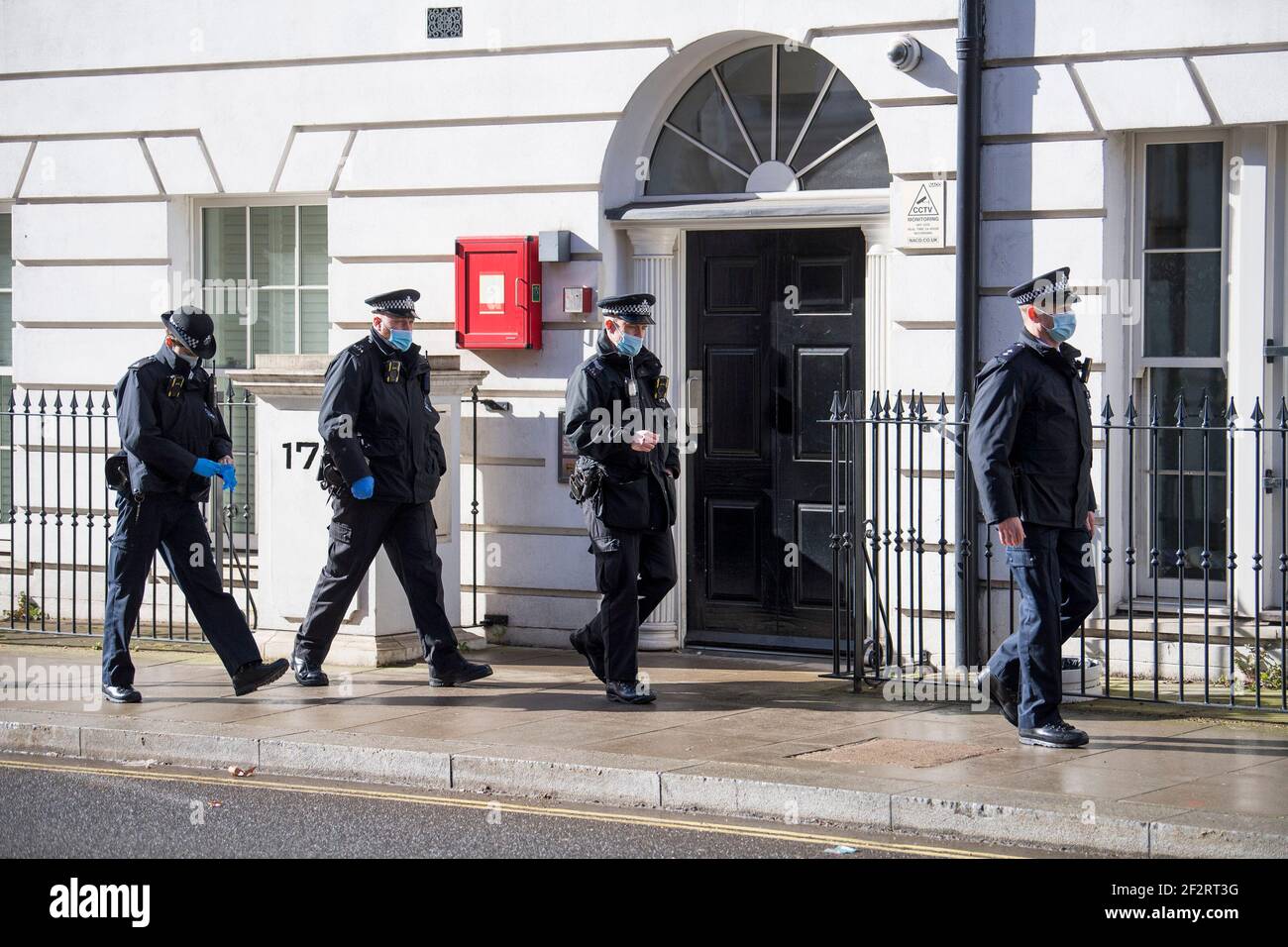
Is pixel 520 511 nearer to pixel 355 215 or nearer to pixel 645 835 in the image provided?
pixel 355 215

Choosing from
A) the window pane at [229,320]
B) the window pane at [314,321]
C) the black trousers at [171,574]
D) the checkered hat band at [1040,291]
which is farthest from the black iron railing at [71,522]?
the checkered hat band at [1040,291]

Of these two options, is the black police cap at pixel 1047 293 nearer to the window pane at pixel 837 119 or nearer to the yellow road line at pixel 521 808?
the yellow road line at pixel 521 808

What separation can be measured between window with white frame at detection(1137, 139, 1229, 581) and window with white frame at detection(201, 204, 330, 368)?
18.1ft

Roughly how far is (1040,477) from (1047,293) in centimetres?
82

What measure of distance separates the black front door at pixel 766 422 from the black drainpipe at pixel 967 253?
34.9 inches

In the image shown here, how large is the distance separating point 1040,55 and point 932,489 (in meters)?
2.48

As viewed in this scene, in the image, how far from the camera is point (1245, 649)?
986 cm

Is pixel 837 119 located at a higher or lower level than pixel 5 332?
higher

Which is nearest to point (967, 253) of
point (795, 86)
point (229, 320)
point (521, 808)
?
point (795, 86)

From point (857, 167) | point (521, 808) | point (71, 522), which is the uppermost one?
point (857, 167)

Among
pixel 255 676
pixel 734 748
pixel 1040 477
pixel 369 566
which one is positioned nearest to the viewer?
pixel 1040 477

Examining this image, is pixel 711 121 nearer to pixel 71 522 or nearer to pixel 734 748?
pixel 734 748

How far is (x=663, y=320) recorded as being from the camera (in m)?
11.5
